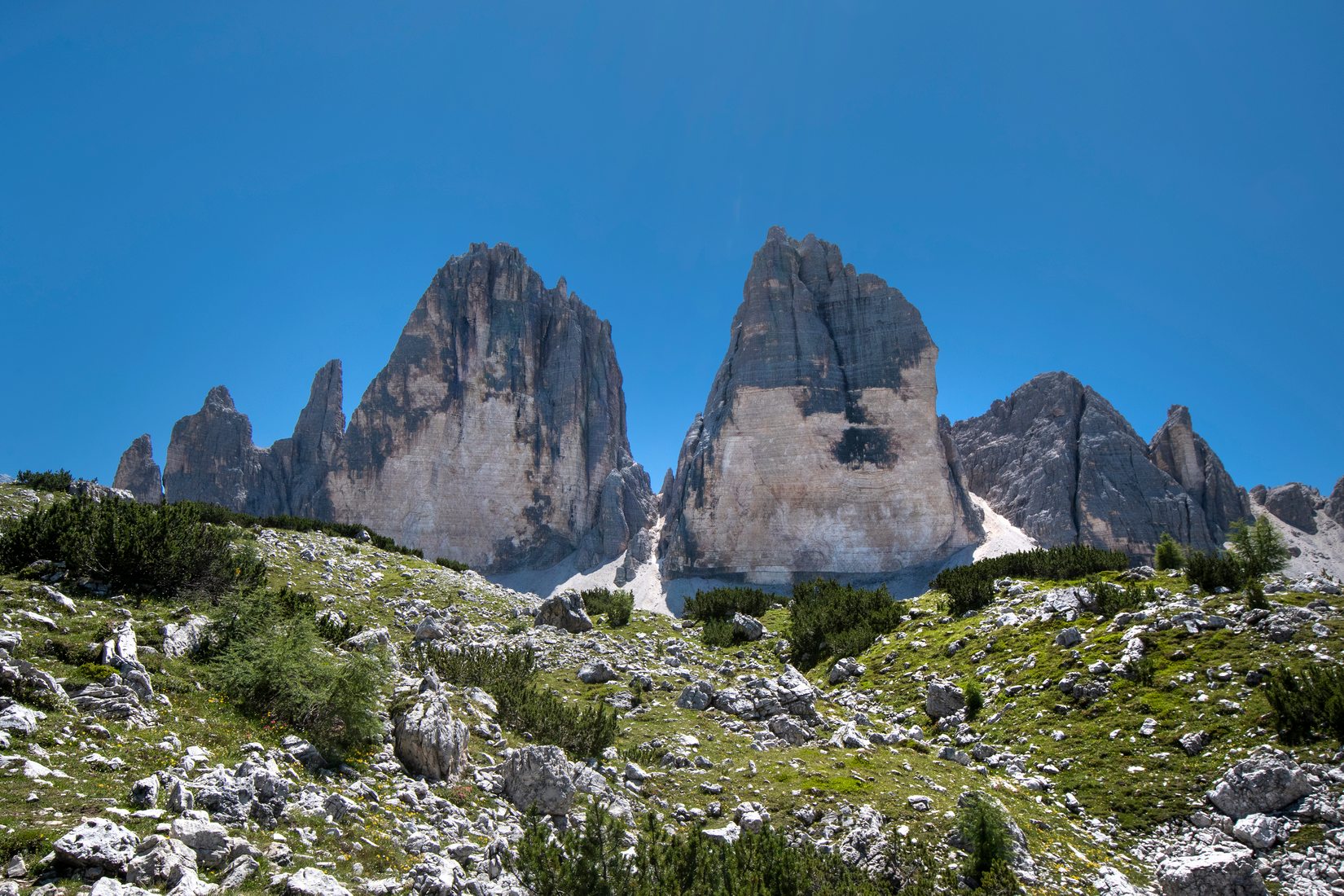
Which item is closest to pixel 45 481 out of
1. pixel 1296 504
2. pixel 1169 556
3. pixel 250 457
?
pixel 1169 556

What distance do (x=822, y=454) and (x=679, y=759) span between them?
214 feet

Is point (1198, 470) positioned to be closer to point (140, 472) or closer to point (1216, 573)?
point (1216, 573)

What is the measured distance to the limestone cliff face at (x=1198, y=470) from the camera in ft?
279

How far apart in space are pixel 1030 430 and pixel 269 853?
106 meters

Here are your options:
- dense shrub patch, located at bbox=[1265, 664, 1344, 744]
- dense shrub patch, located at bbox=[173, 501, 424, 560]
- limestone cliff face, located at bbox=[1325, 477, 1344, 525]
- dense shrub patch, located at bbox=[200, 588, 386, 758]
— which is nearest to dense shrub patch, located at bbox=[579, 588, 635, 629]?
dense shrub patch, located at bbox=[173, 501, 424, 560]

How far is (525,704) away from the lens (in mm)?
12984

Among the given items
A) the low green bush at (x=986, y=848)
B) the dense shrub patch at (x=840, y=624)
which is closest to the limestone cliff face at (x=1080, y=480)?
the dense shrub patch at (x=840, y=624)

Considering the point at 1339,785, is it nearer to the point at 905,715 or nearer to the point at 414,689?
the point at 905,715

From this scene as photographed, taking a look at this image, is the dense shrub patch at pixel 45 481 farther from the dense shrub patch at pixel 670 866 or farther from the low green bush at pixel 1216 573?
the low green bush at pixel 1216 573

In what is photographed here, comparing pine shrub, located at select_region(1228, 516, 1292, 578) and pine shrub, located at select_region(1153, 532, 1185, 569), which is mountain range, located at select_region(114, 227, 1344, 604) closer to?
pine shrub, located at select_region(1153, 532, 1185, 569)

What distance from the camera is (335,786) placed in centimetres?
796

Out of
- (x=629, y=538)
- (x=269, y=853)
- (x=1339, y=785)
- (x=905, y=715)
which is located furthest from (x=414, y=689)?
(x=629, y=538)

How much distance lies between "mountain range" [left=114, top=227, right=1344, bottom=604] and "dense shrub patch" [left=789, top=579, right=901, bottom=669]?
42861 millimetres

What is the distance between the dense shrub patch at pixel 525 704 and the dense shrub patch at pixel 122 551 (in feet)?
17.0
